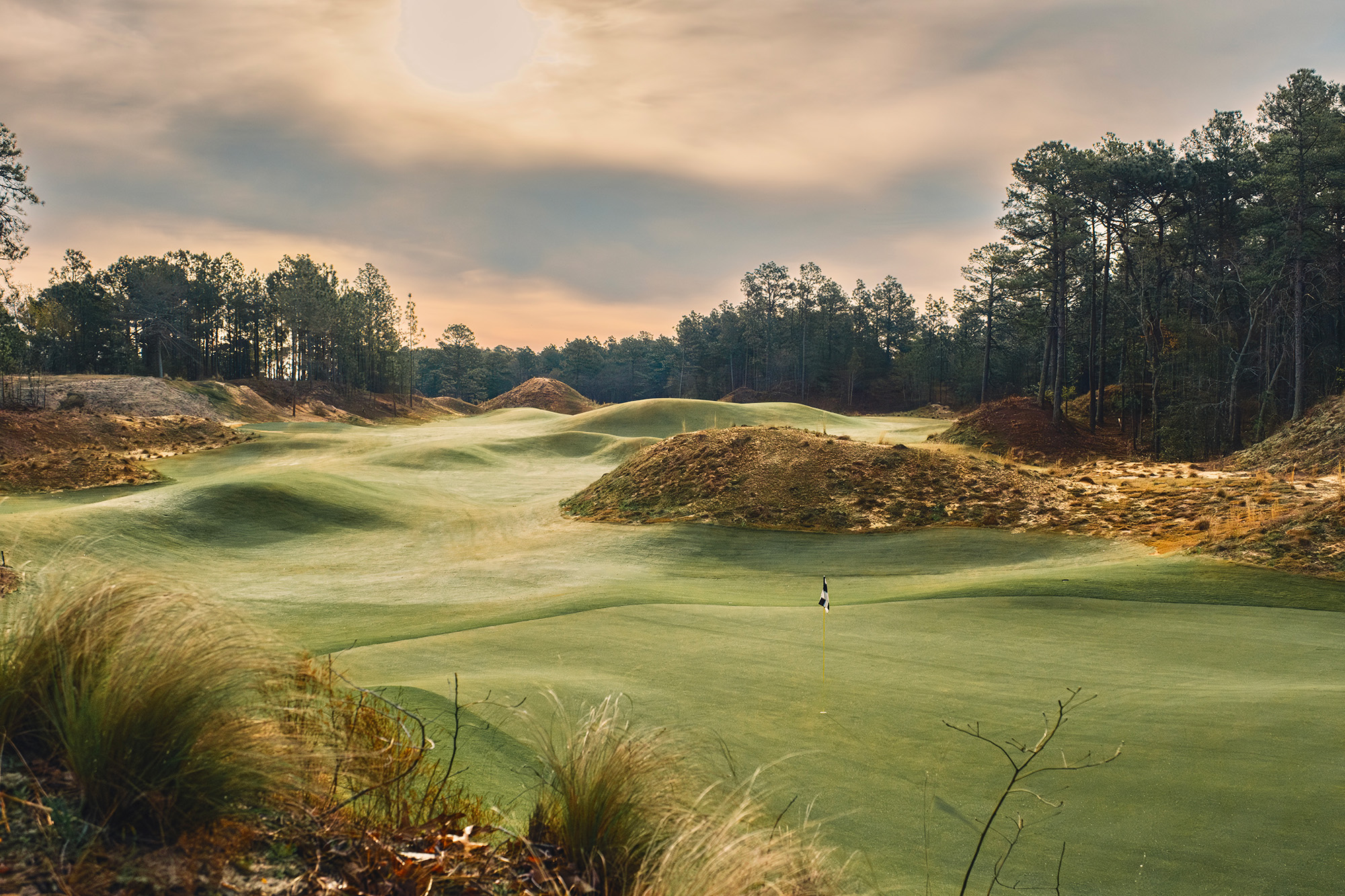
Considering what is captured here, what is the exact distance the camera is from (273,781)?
242 cm

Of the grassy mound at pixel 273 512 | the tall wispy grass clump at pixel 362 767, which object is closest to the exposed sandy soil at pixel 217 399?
the grassy mound at pixel 273 512

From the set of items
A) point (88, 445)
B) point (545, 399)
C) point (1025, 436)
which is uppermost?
point (545, 399)

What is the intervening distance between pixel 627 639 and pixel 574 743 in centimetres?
435

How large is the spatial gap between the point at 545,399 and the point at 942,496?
224 feet

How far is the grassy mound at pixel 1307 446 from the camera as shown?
760 inches

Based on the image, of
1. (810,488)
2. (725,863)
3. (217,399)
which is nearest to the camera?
(725,863)

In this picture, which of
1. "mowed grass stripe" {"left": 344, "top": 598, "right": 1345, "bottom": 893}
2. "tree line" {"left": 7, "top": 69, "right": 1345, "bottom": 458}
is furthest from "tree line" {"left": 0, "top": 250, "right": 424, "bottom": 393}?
"mowed grass stripe" {"left": 344, "top": 598, "right": 1345, "bottom": 893}

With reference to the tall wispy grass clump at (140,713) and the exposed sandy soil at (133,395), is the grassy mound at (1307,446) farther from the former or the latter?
the exposed sandy soil at (133,395)

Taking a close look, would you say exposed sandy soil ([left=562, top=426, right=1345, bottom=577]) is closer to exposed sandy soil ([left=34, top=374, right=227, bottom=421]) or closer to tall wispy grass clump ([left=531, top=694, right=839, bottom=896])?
tall wispy grass clump ([left=531, top=694, right=839, bottom=896])

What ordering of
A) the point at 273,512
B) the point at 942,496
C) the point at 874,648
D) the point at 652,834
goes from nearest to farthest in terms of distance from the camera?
the point at 652,834 → the point at 874,648 → the point at 942,496 → the point at 273,512

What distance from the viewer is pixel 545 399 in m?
81.1

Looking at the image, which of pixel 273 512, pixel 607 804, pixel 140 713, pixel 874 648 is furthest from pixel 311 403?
pixel 607 804

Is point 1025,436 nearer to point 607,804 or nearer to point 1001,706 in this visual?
point 1001,706

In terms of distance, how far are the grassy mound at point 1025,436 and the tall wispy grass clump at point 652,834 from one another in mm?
32122
